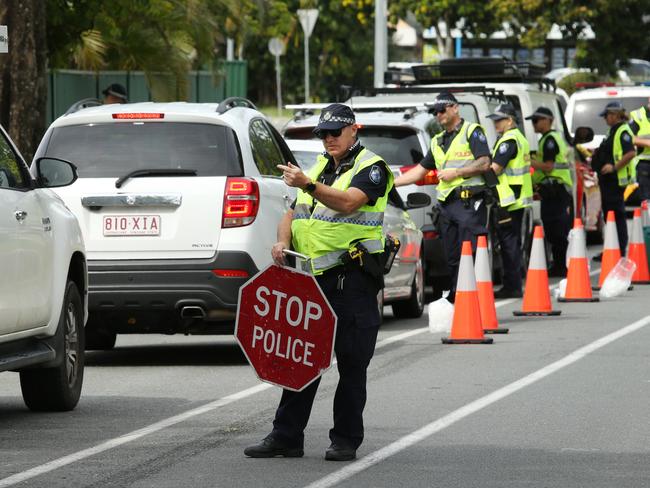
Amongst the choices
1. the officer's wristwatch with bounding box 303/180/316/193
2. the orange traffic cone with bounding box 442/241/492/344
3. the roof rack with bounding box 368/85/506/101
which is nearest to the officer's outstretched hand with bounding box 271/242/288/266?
the officer's wristwatch with bounding box 303/180/316/193

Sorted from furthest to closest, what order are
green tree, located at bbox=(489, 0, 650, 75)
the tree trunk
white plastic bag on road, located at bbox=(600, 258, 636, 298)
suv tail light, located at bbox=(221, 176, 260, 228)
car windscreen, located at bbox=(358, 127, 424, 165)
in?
green tree, located at bbox=(489, 0, 650, 75), the tree trunk, white plastic bag on road, located at bbox=(600, 258, 636, 298), car windscreen, located at bbox=(358, 127, 424, 165), suv tail light, located at bbox=(221, 176, 260, 228)

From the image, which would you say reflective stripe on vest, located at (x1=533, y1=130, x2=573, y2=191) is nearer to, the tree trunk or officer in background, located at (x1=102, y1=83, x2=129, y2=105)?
officer in background, located at (x1=102, y1=83, x2=129, y2=105)

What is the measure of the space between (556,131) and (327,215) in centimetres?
1173

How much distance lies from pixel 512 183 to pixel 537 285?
216 cm

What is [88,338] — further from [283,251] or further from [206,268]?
[283,251]

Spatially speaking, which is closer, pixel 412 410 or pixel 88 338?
pixel 412 410

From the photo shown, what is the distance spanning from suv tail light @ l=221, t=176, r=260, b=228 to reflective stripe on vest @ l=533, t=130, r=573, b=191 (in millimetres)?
8646

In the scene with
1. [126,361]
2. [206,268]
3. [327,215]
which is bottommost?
[126,361]

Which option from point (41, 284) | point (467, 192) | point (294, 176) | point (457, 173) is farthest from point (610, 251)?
point (294, 176)

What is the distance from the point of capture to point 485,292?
1438 cm

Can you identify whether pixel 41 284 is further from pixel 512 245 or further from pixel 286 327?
pixel 512 245

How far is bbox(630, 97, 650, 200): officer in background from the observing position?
21688 mm

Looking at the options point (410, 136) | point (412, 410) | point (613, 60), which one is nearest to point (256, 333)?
point (412, 410)

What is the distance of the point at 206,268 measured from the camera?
38.2ft
